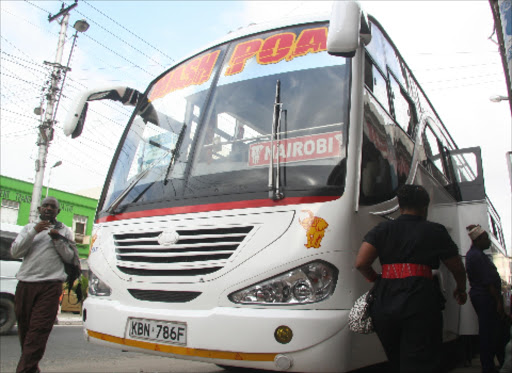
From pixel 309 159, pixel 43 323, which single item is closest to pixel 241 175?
pixel 309 159

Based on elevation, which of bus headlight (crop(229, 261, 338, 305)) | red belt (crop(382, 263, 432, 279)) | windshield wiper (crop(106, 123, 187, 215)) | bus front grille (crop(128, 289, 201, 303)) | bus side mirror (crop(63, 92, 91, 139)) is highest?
bus side mirror (crop(63, 92, 91, 139))

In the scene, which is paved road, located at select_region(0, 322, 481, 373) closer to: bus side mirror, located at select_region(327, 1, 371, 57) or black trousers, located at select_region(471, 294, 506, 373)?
black trousers, located at select_region(471, 294, 506, 373)

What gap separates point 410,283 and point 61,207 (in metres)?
29.2

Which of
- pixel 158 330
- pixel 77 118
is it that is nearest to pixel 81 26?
pixel 77 118

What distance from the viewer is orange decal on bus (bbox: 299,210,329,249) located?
2.88 meters

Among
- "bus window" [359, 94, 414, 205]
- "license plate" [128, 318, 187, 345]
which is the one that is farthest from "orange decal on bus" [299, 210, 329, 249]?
"license plate" [128, 318, 187, 345]

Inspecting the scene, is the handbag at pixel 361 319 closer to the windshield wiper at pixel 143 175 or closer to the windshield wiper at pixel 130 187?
the windshield wiper at pixel 143 175

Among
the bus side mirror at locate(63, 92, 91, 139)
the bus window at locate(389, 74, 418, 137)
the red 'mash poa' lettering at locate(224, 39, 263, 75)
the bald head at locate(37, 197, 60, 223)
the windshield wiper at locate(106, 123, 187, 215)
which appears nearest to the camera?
the windshield wiper at locate(106, 123, 187, 215)

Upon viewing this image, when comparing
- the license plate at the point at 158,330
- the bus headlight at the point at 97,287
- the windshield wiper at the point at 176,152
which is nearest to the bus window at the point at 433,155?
the windshield wiper at the point at 176,152

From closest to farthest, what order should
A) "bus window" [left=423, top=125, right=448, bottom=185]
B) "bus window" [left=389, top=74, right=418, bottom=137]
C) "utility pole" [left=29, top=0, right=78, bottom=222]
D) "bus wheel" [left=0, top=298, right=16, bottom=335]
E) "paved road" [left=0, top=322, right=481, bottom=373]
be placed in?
"bus window" [left=389, top=74, right=418, bottom=137] → "bus window" [left=423, top=125, right=448, bottom=185] → "paved road" [left=0, top=322, right=481, bottom=373] → "bus wheel" [left=0, top=298, right=16, bottom=335] → "utility pole" [left=29, top=0, right=78, bottom=222]

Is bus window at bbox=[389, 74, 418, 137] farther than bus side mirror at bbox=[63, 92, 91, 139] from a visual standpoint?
No

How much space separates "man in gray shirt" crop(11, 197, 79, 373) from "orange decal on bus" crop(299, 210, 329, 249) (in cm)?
238

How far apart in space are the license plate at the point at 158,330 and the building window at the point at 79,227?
29.1 metres

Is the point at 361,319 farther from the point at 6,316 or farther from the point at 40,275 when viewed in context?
the point at 6,316
